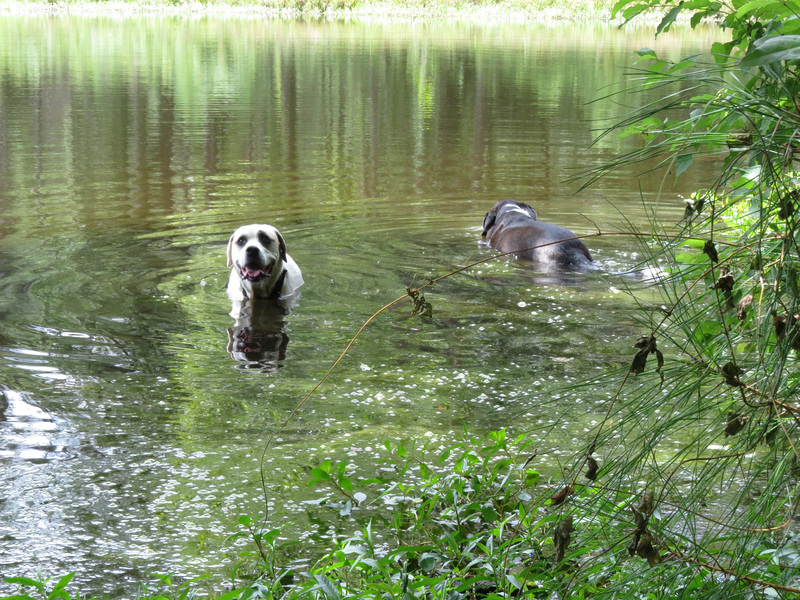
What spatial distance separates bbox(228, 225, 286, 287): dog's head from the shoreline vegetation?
5291cm

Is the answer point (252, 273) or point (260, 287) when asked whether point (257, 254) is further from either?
point (260, 287)

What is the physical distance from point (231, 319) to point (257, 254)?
2.05 feet

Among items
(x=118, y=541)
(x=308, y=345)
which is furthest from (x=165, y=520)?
(x=308, y=345)

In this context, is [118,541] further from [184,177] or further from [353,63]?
[353,63]

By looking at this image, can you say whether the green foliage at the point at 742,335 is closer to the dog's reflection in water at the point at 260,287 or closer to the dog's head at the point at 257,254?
the dog's reflection in water at the point at 260,287

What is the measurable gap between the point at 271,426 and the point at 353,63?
93.7 feet

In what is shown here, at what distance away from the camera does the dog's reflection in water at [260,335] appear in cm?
612

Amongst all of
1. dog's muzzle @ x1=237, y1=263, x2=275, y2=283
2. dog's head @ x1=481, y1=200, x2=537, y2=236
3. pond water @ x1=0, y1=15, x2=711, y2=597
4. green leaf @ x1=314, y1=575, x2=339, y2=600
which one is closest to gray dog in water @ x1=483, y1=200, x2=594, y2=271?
dog's head @ x1=481, y1=200, x2=537, y2=236

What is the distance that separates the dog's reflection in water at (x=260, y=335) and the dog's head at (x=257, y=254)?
245mm

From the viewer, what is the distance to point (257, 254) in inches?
290

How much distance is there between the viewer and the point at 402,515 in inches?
147

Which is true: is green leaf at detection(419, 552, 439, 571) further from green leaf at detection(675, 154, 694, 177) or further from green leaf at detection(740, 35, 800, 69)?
green leaf at detection(740, 35, 800, 69)

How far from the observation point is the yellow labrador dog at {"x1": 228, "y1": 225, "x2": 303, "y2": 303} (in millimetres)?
7387

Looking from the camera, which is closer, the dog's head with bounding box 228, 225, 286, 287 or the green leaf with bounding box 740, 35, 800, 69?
the green leaf with bounding box 740, 35, 800, 69
